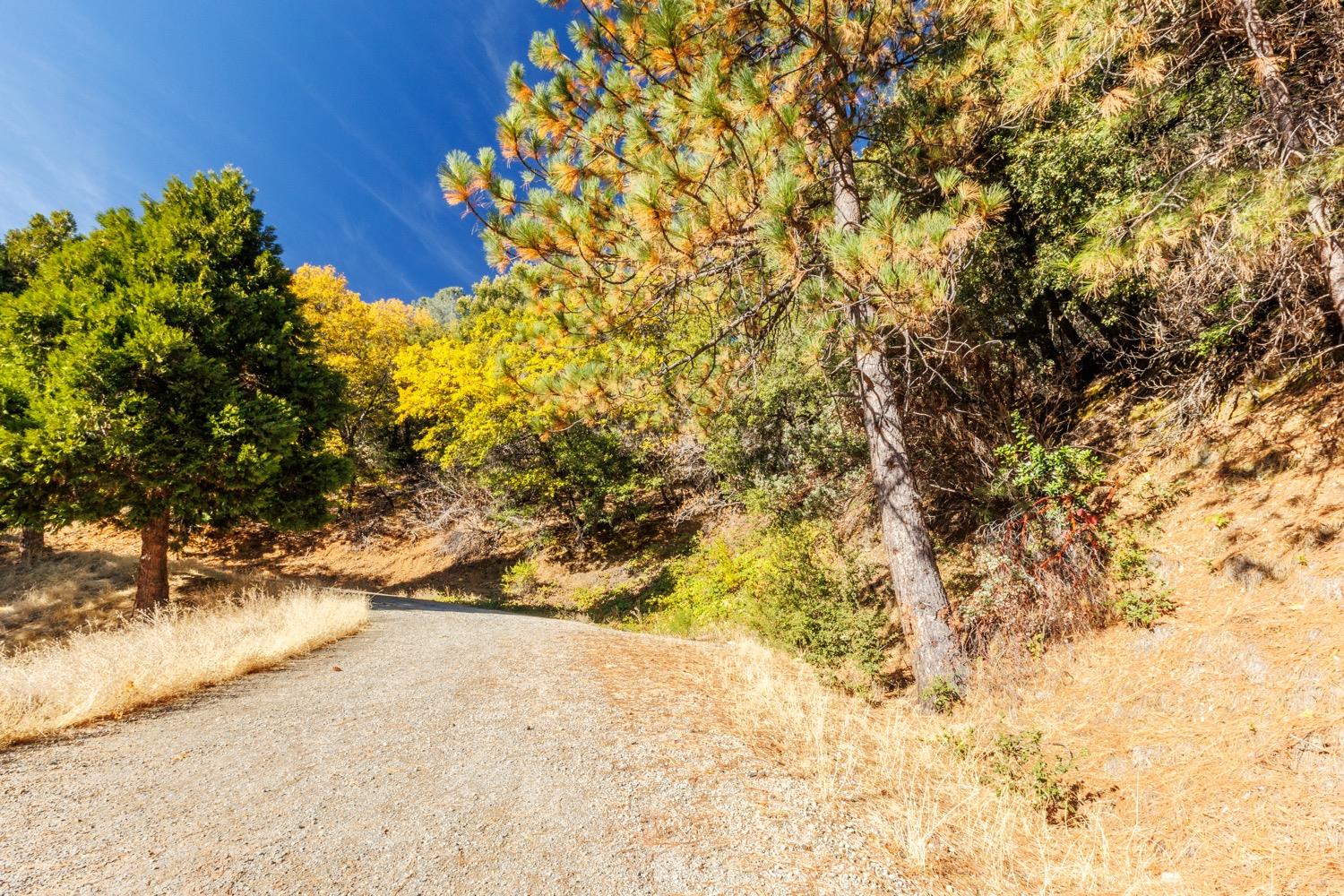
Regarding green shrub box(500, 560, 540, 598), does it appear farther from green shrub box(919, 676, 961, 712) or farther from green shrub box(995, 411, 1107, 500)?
green shrub box(995, 411, 1107, 500)

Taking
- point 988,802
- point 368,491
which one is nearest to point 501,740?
point 988,802

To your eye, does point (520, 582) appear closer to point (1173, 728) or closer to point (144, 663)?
point (144, 663)

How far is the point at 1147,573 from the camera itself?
5.09 meters

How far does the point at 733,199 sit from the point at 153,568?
41.5ft

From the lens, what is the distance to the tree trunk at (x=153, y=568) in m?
9.73

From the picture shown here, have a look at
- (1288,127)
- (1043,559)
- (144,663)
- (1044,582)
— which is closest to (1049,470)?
(1043,559)

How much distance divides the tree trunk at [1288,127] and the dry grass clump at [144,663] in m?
10.0

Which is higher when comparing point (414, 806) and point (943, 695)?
point (414, 806)

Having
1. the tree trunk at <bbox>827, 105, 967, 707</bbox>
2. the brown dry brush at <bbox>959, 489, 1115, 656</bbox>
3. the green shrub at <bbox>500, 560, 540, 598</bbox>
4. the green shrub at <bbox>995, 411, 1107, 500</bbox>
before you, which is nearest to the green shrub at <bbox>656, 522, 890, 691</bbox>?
the tree trunk at <bbox>827, 105, 967, 707</bbox>

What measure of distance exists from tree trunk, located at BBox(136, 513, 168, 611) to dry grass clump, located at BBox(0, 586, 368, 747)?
10.9 ft

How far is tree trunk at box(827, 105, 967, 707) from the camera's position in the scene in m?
5.11

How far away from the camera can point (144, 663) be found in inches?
186

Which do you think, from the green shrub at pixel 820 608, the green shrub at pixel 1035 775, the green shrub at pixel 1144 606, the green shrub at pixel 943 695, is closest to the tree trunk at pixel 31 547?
the green shrub at pixel 820 608

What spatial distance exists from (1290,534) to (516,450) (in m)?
16.1
